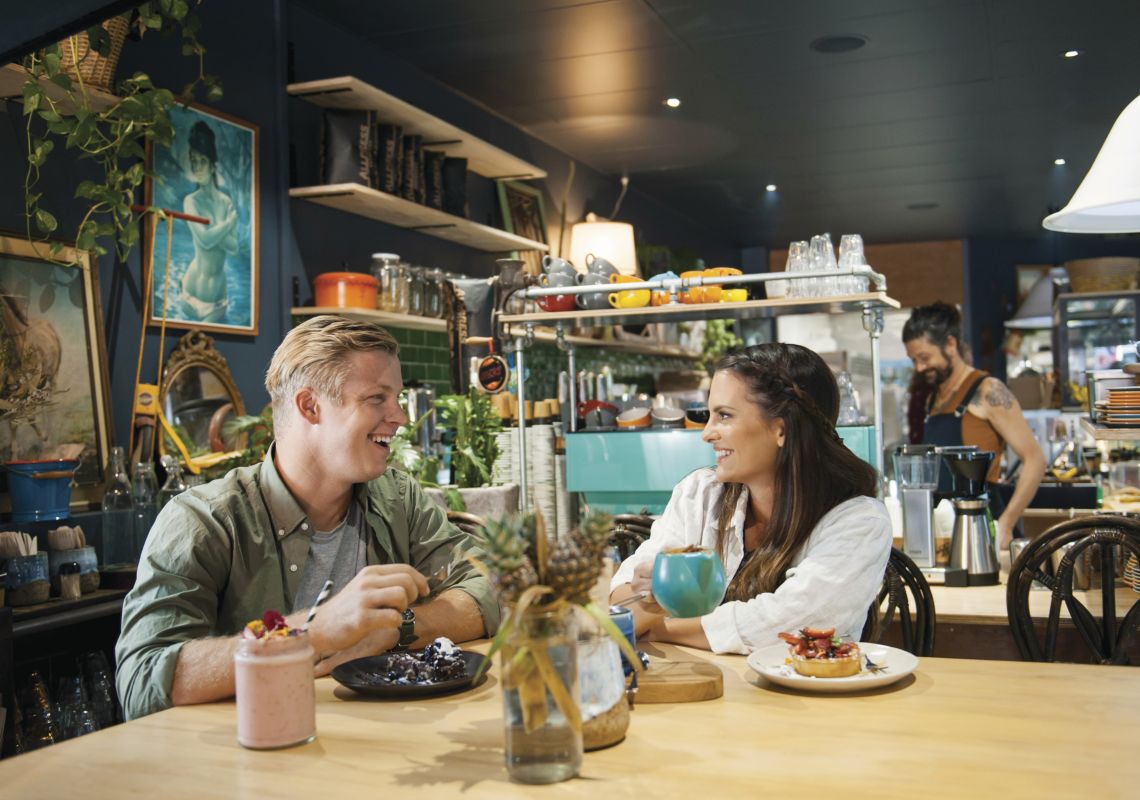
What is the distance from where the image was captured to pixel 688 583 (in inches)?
64.9

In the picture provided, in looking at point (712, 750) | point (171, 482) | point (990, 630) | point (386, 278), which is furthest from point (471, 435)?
point (712, 750)

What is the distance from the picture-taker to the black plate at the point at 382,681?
170cm

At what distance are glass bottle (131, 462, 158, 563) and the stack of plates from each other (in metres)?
2.76

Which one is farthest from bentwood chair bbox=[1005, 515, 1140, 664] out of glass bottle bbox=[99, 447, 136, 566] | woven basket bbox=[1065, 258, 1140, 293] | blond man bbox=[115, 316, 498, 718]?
woven basket bbox=[1065, 258, 1140, 293]

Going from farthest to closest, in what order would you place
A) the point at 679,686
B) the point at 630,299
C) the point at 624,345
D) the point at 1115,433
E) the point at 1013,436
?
1. the point at 624,345
2. the point at 1013,436
3. the point at 630,299
4. the point at 1115,433
5. the point at 679,686

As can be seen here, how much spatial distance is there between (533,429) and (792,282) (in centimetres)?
152

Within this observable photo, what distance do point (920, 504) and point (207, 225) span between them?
8.75 ft

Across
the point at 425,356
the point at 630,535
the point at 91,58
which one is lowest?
the point at 630,535

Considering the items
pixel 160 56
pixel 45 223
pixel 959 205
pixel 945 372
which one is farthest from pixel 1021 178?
pixel 45 223

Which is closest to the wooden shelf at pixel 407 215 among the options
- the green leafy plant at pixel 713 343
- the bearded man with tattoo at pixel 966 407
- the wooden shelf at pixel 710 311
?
the wooden shelf at pixel 710 311

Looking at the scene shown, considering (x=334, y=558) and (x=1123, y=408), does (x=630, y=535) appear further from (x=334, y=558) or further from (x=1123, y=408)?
(x=1123, y=408)

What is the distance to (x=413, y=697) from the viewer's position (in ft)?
5.63

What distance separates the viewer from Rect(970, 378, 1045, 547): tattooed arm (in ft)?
14.3

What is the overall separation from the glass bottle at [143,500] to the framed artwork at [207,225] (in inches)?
22.5
